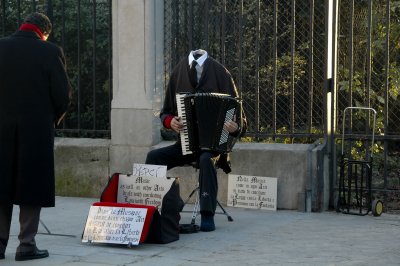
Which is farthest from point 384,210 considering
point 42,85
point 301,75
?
point 42,85

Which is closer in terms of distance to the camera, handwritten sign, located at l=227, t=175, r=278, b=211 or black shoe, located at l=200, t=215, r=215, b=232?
black shoe, located at l=200, t=215, r=215, b=232

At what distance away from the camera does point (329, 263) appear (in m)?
6.19

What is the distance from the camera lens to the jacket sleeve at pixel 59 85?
6.29m

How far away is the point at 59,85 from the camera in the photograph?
629cm

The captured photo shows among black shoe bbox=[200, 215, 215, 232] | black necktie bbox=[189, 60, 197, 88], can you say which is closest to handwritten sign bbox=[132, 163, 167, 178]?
black shoe bbox=[200, 215, 215, 232]

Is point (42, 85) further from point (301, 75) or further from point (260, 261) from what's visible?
point (301, 75)

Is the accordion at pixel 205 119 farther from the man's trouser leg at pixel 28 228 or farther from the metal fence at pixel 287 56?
the man's trouser leg at pixel 28 228

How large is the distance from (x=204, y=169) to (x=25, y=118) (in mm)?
1853

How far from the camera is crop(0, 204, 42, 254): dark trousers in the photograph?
6.26 meters

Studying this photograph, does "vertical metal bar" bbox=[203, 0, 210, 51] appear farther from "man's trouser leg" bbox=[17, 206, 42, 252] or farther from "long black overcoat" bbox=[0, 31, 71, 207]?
"man's trouser leg" bbox=[17, 206, 42, 252]

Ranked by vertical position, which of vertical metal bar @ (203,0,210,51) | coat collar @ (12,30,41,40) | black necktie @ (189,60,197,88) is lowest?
black necktie @ (189,60,197,88)

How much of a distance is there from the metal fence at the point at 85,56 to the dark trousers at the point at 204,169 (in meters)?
2.12

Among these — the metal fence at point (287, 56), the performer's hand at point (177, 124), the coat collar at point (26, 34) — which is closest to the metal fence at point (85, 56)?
the metal fence at point (287, 56)

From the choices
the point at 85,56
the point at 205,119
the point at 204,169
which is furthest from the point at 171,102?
the point at 85,56
